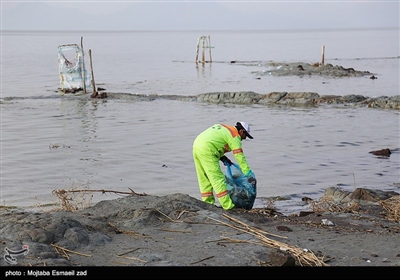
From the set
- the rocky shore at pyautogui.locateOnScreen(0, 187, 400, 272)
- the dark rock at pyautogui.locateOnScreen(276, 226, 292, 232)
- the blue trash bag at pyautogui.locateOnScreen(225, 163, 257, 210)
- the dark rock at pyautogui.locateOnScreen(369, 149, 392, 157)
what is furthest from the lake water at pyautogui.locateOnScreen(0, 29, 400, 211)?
the dark rock at pyautogui.locateOnScreen(276, 226, 292, 232)

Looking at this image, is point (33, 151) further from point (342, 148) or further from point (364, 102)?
point (364, 102)

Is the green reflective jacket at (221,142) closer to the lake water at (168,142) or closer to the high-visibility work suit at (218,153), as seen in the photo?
the high-visibility work suit at (218,153)

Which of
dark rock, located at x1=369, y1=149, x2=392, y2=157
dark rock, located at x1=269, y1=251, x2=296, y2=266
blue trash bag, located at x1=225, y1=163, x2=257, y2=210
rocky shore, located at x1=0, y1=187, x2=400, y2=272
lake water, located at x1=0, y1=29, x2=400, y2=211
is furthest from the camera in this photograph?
dark rock, located at x1=369, y1=149, x2=392, y2=157

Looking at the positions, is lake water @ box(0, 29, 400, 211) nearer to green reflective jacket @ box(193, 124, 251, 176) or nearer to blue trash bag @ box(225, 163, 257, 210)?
blue trash bag @ box(225, 163, 257, 210)

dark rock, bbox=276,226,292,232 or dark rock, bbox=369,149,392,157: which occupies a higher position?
dark rock, bbox=276,226,292,232

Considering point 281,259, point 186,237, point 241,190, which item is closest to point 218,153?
point 241,190

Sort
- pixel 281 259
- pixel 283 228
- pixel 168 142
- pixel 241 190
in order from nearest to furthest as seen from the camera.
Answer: pixel 281 259 < pixel 283 228 < pixel 241 190 < pixel 168 142

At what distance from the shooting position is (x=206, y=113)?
2427 centimetres

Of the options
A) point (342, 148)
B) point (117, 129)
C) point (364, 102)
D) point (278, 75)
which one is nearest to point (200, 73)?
point (278, 75)

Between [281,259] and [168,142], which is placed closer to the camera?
[281,259]

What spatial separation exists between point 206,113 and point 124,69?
25.3m

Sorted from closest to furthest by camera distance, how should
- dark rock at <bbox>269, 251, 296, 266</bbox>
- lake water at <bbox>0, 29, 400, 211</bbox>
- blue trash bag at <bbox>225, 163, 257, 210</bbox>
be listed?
dark rock at <bbox>269, 251, 296, 266</bbox>
blue trash bag at <bbox>225, 163, 257, 210</bbox>
lake water at <bbox>0, 29, 400, 211</bbox>

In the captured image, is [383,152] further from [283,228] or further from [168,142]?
[283,228]

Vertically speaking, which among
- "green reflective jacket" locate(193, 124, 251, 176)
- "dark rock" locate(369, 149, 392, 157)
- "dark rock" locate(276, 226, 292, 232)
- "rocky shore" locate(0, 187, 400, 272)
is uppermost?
"green reflective jacket" locate(193, 124, 251, 176)
